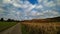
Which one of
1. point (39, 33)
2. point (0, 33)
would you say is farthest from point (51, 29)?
point (0, 33)

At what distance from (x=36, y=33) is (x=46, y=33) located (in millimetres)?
1414

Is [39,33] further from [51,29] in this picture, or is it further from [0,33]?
[0,33]

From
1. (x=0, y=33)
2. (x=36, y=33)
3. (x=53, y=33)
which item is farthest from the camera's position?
(x=0, y=33)

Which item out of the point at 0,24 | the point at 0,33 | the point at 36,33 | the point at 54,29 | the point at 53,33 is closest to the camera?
the point at 53,33

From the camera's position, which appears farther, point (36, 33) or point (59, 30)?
point (36, 33)

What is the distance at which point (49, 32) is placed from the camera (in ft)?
41.0

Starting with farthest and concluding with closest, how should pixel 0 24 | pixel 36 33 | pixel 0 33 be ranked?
pixel 0 24
pixel 0 33
pixel 36 33

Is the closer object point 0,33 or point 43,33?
point 43,33

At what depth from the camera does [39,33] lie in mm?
13625

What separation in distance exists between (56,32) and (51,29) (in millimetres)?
865

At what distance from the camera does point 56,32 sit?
40.1ft

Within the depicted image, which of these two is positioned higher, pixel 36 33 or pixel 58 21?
pixel 58 21

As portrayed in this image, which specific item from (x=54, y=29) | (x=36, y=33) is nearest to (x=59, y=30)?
(x=54, y=29)

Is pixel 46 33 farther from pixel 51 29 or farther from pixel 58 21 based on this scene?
pixel 58 21
